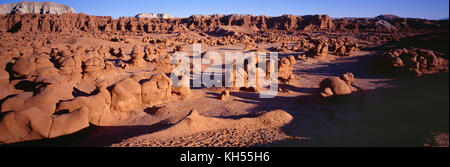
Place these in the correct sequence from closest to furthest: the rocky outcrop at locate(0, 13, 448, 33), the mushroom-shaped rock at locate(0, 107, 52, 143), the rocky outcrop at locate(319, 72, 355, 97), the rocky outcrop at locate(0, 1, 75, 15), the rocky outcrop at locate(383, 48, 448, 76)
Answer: the mushroom-shaped rock at locate(0, 107, 52, 143), the rocky outcrop at locate(319, 72, 355, 97), the rocky outcrop at locate(383, 48, 448, 76), the rocky outcrop at locate(0, 13, 448, 33), the rocky outcrop at locate(0, 1, 75, 15)

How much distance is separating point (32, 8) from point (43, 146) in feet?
277

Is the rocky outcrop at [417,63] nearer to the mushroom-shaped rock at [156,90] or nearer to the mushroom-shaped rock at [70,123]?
the mushroom-shaped rock at [156,90]

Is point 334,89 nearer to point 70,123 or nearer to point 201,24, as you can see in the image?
point 70,123

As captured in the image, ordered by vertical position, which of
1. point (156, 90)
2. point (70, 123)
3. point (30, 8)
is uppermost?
point (30, 8)

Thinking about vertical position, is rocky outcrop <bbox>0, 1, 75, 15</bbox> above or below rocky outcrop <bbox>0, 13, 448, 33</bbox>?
above

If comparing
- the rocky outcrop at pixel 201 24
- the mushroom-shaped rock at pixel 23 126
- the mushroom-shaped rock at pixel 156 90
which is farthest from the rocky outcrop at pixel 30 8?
the mushroom-shaped rock at pixel 23 126

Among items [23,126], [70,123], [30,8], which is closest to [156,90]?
[70,123]

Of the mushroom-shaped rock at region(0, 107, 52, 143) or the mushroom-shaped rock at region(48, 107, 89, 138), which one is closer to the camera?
the mushroom-shaped rock at region(0, 107, 52, 143)

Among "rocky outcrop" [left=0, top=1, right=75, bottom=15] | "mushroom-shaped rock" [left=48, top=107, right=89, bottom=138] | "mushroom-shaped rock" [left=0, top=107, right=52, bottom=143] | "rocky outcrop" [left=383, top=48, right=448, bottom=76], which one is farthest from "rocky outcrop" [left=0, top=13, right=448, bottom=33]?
"rocky outcrop" [left=0, top=1, right=75, bottom=15]

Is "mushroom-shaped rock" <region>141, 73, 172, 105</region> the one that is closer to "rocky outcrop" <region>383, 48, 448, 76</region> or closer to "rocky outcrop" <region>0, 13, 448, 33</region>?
"rocky outcrop" <region>383, 48, 448, 76</region>

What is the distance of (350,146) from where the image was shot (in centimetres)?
379

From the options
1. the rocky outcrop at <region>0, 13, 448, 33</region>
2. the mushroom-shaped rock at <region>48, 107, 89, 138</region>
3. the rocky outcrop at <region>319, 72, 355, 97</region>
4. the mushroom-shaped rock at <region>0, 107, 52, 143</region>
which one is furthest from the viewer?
the rocky outcrop at <region>0, 13, 448, 33</region>

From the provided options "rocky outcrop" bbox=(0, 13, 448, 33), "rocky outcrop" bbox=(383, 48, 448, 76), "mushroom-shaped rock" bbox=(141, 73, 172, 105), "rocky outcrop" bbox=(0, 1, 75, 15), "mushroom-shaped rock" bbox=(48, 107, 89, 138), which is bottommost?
"mushroom-shaped rock" bbox=(48, 107, 89, 138)
